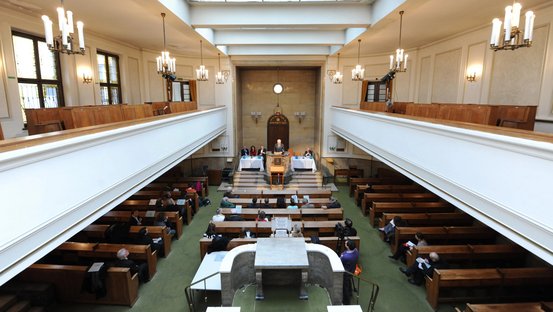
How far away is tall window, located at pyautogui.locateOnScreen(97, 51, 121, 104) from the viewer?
1191 cm

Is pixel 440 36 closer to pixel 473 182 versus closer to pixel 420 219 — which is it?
pixel 420 219

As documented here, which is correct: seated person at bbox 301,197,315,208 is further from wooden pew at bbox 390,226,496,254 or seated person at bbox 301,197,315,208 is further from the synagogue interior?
wooden pew at bbox 390,226,496,254

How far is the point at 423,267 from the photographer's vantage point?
7281 mm

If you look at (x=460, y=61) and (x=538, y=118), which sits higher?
(x=460, y=61)

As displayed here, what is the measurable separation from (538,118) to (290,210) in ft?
24.6


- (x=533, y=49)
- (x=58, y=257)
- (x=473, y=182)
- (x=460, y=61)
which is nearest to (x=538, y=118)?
(x=533, y=49)

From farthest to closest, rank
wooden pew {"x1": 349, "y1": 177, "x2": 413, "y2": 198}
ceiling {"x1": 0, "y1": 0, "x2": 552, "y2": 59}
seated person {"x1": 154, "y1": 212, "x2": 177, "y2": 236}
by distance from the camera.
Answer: wooden pew {"x1": 349, "y1": 177, "x2": 413, "y2": 198}, seated person {"x1": 154, "y1": 212, "x2": 177, "y2": 236}, ceiling {"x1": 0, "y1": 0, "x2": 552, "y2": 59}

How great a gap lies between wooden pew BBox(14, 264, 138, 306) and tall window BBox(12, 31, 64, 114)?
467cm

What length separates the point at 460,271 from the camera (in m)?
6.72

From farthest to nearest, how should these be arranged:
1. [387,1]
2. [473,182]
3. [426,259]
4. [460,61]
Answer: [460,61] < [387,1] < [426,259] < [473,182]

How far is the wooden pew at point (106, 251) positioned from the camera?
7488mm

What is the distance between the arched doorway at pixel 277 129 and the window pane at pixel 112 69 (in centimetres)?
997

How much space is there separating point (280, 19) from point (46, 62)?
744 centimetres

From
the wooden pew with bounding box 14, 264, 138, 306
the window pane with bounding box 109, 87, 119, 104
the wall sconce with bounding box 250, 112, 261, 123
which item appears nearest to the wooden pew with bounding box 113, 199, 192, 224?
the wooden pew with bounding box 14, 264, 138, 306
